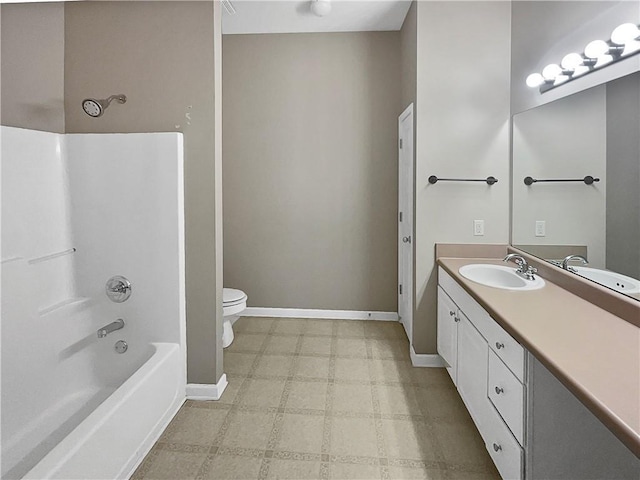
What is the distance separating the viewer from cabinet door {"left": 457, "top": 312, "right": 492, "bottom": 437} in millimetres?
1930

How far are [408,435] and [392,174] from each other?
236 centimetres

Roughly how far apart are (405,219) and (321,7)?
5.84 feet

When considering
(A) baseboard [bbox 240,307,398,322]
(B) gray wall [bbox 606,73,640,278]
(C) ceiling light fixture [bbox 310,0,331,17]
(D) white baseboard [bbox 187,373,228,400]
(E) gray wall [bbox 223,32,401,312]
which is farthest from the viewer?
(A) baseboard [bbox 240,307,398,322]

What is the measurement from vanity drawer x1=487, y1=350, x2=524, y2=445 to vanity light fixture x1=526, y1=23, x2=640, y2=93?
1402 millimetres

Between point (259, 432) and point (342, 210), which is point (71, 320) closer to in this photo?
point (259, 432)

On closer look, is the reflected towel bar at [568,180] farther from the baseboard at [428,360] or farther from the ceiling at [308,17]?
the ceiling at [308,17]

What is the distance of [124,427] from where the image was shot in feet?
5.44

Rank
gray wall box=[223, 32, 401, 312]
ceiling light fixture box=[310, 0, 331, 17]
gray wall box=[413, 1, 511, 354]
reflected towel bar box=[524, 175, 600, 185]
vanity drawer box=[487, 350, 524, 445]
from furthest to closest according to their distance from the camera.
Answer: gray wall box=[223, 32, 401, 312]
ceiling light fixture box=[310, 0, 331, 17]
gray wall box=[413, 1, 511, 354]
reflected towel bar box=[524, 175, 600, 185]
vanity drawer box=[487, 350, 524, 445]

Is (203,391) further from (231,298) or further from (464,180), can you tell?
(464,180)

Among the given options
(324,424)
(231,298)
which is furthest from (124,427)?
(231,298)

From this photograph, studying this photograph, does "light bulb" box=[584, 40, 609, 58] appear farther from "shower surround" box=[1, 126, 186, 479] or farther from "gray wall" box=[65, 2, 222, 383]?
"shower surround" box=[1, 126, 186, 479]

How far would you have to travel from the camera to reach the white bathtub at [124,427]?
4.33 feet

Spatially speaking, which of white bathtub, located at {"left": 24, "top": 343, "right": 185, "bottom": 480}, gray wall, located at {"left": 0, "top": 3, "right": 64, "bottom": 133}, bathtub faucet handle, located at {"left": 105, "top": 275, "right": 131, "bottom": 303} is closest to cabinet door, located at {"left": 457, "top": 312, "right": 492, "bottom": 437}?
white bathtub, located at {"left": 24, "top": 343, "right": 185, "bottom": 480}

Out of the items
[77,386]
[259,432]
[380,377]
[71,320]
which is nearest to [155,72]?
[71,320]
